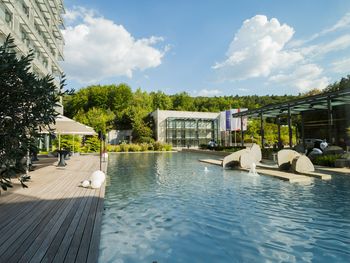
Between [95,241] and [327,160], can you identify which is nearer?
[95,241]

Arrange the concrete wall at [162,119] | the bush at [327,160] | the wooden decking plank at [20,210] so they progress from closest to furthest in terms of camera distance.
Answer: the wooden decking plank at [20,210] < the bush at [327,160] < the concrete wall at [162,119]

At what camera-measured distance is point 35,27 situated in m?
29.0

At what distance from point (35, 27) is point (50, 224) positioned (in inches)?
1194

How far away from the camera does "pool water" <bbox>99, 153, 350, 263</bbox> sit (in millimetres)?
4594

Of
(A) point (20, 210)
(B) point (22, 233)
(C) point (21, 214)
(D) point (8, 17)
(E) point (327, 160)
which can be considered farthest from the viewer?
(D) point (8, 17)

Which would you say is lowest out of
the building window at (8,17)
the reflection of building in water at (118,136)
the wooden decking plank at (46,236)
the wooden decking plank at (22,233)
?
the wooden decking plank at (46,236)

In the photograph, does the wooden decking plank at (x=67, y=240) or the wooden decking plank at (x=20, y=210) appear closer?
the wooden decking plank at (x=67, y=240)

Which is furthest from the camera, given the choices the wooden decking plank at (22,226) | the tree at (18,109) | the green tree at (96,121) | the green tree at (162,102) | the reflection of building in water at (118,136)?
the green tree at (162,102)

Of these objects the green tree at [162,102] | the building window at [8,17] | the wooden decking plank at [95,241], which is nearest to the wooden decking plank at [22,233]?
the wooden decking plank at [95,241]

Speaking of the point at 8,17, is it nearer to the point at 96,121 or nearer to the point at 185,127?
the point at 96,121

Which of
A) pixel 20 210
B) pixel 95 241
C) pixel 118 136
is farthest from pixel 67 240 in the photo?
pixel 118 136

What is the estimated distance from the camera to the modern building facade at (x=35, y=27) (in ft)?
67.3

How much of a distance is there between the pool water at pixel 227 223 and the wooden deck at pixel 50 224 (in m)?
0.47

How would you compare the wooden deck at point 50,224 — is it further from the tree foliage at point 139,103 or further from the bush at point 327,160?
the tree foliage at point 139,103
